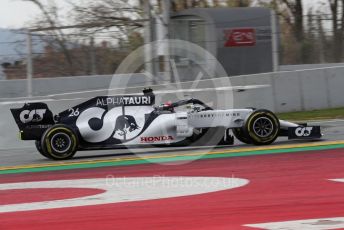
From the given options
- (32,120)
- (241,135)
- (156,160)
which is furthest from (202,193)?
(32,120)

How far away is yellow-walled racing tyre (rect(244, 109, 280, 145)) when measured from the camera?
1155cm

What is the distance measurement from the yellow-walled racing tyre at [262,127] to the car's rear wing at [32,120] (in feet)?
10.7

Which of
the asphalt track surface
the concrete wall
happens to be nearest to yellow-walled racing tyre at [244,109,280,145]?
the asphalt track surface

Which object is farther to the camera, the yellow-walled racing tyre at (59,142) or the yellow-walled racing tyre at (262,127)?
the yellow-walled racing tyre at (262,127)

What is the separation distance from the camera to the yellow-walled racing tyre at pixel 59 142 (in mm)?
11297

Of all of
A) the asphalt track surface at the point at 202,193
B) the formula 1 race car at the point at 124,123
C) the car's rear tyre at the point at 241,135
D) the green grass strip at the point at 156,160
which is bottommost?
the asphalt track surface at the point at 202,193

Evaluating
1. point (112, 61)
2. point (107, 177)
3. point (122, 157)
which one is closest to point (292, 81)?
point (112, 61)

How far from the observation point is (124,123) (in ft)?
37.3

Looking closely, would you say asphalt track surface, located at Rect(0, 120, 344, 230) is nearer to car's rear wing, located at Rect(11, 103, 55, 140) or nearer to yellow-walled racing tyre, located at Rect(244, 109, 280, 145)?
yellow-walled racing tyre, located at Rect(244, 109, 280, 145)

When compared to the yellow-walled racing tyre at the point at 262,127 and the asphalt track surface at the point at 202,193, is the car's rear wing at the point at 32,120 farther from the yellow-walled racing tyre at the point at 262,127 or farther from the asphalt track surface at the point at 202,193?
the yellow-walled racing tyre at the point at 262,127

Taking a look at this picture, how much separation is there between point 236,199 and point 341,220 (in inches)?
53.0

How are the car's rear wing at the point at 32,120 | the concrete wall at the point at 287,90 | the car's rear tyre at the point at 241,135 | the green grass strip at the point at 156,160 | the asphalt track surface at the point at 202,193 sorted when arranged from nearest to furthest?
the asphalt track surface at the point at 202,193
the green grass strip at the point at 156,160
the car's rear wing at the point at 32,120
the car's rear tyre at the point at 241,135
the concrete wall at the point at 287,90

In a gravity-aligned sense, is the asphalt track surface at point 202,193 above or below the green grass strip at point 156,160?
below

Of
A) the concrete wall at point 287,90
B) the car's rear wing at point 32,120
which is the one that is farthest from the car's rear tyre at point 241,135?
the concrete wall at point 287,90
